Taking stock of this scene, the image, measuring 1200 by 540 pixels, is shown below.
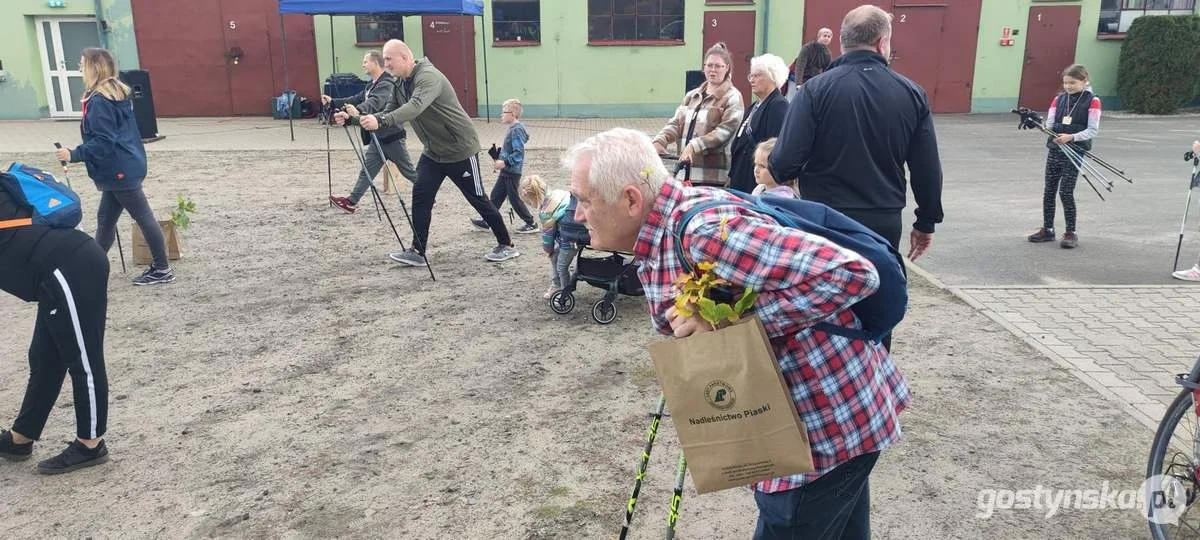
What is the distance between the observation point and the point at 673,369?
197 centimetres

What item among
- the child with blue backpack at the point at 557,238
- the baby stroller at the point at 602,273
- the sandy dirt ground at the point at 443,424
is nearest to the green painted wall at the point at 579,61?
the sandy dirt ground at the point at 443,424

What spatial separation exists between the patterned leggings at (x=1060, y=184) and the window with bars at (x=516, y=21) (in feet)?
46.3

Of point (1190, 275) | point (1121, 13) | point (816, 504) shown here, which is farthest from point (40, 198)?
point (1121, 13)

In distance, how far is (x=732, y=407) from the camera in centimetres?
195

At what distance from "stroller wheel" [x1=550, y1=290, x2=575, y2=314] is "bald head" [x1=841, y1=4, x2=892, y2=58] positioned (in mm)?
2835

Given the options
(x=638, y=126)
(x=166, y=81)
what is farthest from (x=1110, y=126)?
(x=166, y=81)

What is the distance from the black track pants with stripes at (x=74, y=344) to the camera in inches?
147

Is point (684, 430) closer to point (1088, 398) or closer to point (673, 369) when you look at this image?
point (673, 369)

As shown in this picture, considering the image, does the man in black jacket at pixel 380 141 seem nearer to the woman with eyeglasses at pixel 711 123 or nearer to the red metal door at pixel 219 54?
the woman with eyeglasses at pixel 711 123

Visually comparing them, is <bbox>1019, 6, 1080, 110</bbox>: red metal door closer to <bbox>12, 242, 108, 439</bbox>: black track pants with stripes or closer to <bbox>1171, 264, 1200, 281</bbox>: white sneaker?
<bbox>1171, 264, 1200, 281</bbox>: white sneaker

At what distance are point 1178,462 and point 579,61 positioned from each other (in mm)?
18158

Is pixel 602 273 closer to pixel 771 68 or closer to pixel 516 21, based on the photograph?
pixel 771 68

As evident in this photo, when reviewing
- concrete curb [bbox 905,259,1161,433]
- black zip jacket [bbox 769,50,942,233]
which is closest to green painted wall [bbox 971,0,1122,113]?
concrete curb [bbox 905,259,1161,433]

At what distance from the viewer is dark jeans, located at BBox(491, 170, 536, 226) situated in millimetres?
8672
